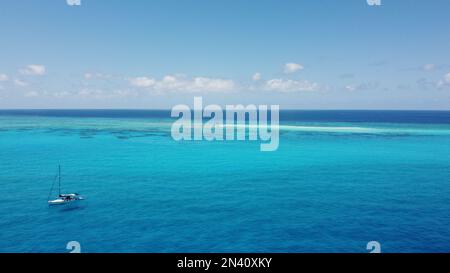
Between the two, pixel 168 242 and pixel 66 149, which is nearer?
pixel 168 242

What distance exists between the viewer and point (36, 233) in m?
28.0

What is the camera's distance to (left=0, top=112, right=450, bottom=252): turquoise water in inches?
1035

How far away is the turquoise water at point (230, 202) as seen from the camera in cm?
2628

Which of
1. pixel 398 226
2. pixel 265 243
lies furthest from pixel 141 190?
pixel 398 226

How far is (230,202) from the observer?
35.2 metres

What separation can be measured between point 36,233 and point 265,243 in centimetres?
2156

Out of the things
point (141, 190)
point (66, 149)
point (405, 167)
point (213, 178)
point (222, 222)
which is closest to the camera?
point (222, 222)

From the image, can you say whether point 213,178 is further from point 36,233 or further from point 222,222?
point 36,233
